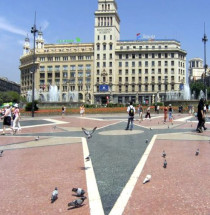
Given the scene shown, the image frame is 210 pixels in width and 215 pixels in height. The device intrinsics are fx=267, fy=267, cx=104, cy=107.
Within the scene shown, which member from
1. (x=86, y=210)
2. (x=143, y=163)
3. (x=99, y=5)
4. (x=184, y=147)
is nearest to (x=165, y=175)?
(x=143, y=163)

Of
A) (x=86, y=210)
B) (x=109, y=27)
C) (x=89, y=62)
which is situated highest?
(x=109, y=27)

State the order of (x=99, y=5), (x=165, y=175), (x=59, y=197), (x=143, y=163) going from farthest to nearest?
(x=99, y=5) < (x=143, y=163) < (x=165, y=175) < (x=59, y=197)

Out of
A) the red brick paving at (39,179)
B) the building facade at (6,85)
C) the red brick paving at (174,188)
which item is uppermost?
the building facade at (6,85)

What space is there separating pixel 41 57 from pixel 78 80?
16627 millimetres

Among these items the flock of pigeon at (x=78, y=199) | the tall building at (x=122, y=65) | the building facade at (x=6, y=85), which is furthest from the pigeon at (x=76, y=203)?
the building facade at (x=6, y=85)

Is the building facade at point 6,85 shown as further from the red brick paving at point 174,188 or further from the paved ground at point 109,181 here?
the red brick paving at point 174,188

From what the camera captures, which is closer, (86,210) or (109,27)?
(86,210)

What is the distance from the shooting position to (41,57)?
9969cm

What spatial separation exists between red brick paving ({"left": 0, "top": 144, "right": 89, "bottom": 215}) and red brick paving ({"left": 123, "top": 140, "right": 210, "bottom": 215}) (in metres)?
0.99

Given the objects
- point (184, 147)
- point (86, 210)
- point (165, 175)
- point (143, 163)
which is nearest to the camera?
point (86, 210)

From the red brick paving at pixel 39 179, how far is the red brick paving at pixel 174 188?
3.25ft

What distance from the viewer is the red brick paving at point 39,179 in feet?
14.2

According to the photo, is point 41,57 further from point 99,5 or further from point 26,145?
point 26,145

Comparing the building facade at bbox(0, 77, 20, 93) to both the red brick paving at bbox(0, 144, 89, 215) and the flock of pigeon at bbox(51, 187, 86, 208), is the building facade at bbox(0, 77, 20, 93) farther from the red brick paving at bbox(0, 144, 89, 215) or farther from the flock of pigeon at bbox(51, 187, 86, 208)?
the flock of pigeon at bbox(51, 187, 86, 208)
